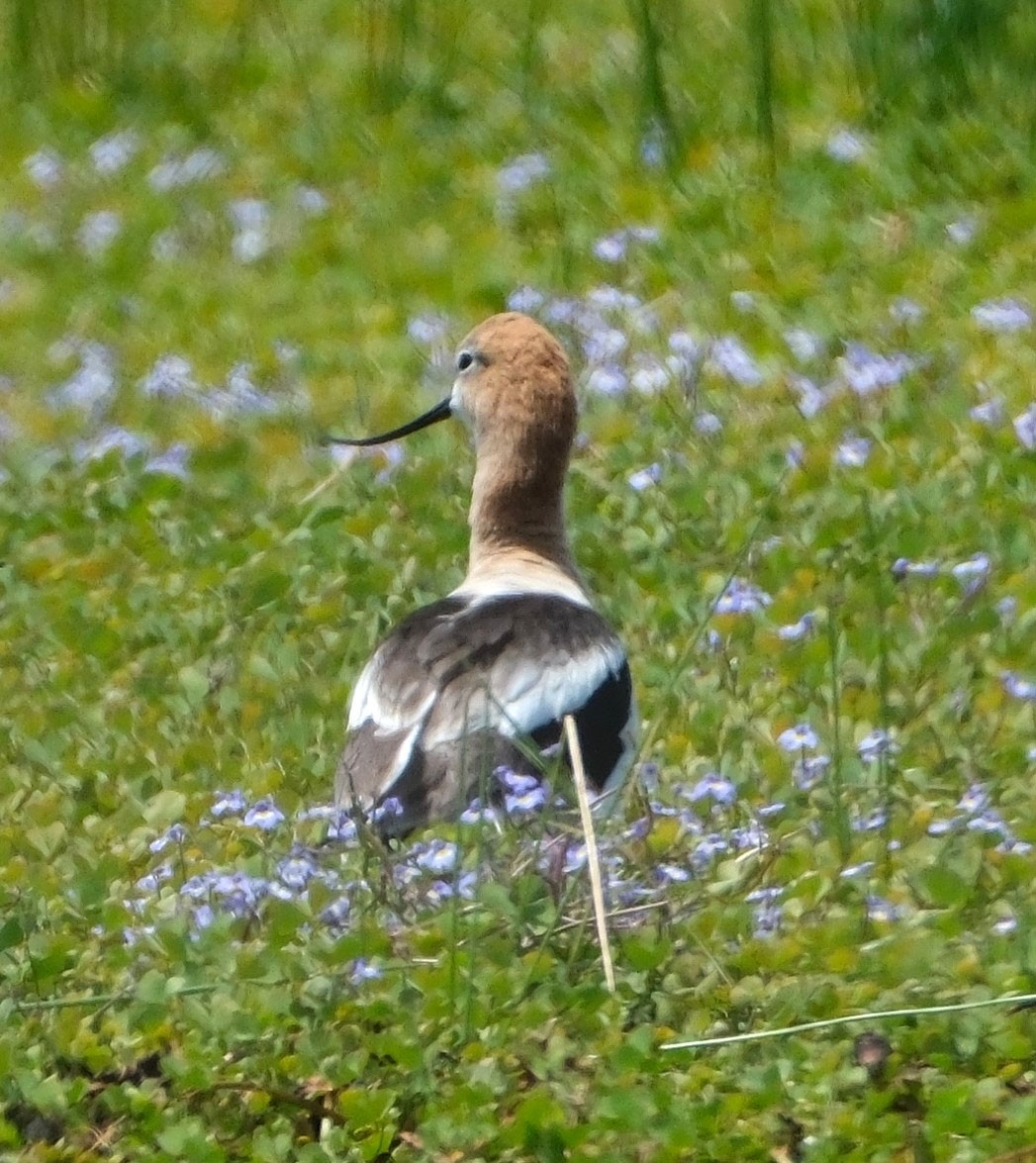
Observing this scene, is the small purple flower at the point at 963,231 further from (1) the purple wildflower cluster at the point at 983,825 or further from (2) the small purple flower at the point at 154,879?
(2) the small purple flower at the point at 154,879

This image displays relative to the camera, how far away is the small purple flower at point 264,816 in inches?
174

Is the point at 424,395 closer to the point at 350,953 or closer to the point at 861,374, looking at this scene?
the point at 861,374

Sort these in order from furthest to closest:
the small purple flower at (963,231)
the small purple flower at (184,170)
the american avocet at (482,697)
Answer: the small purple flower at (184,170)
the small purple flower at (963,231)
the american avocet at (482,697)

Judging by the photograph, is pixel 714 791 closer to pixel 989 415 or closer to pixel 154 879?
pixel 154 879

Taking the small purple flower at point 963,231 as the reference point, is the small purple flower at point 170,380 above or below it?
below

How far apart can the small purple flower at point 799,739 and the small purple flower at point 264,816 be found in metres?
0.89

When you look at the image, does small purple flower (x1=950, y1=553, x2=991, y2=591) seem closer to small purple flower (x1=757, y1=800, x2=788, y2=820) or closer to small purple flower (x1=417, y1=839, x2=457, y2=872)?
small purple flower (x1=757, y1=800, x2=788, y2=820)

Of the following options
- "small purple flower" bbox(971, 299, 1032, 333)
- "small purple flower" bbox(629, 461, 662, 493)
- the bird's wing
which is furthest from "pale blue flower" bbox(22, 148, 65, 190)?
the bird's wing

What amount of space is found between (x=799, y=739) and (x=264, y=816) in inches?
36.9

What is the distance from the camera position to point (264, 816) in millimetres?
4426

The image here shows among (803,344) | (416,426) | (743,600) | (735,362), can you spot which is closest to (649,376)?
(735,362)

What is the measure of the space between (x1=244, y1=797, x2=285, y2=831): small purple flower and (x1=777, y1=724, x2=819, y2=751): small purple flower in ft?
2.93

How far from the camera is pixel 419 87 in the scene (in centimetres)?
895

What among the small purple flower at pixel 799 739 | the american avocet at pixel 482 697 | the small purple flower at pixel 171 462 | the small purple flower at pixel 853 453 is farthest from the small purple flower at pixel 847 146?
the small purple flower at pixel 799 739
